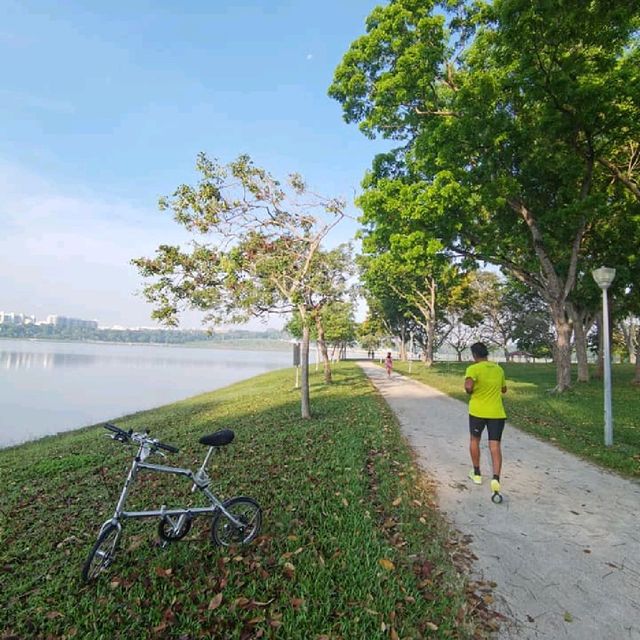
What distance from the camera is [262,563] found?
3.72 metres

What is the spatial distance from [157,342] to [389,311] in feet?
522

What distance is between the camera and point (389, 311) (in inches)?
1836

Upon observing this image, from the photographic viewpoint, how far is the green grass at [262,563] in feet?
9.90

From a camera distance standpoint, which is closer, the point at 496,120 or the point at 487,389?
the point at 487,389

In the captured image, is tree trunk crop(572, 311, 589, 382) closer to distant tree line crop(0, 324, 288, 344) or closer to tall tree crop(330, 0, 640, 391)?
tall tree crop(330, 0, 640, 391)

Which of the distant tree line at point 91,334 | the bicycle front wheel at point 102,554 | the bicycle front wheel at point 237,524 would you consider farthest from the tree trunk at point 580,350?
the distant tree line at point 91,334

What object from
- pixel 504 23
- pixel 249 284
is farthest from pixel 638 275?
pixel 249 284

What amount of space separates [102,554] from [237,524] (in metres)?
1.18

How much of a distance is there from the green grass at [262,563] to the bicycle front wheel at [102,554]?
0.10 metres

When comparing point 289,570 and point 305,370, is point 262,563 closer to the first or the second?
point 289,570

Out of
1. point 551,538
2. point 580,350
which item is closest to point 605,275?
point 551,538

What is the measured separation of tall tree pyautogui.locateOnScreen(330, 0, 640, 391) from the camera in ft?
37.4

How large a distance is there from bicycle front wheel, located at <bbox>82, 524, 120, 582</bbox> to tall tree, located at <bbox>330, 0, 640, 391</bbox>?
12.4 metres

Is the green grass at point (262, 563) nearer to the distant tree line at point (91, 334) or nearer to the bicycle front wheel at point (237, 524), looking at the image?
the bicycle front wheel at point (237, 524)
